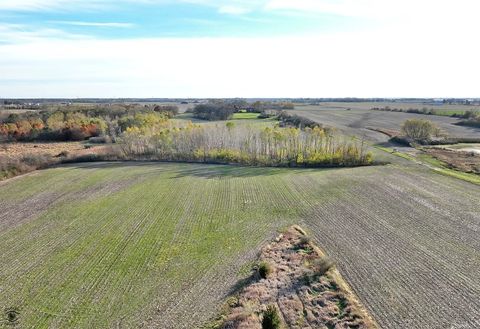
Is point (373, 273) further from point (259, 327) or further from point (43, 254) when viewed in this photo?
point (43, 254)

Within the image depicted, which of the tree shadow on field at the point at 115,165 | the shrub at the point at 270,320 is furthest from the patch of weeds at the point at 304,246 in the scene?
the tree shadow on field at the point at 115,165

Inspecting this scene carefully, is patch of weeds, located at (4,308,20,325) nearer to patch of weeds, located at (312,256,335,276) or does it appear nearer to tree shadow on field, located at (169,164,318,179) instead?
patch of weeds, located at (312,256,335,276)

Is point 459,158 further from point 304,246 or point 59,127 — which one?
point 59,127

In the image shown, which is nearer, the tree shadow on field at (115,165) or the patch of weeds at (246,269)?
the patch of weeds at (246,269)

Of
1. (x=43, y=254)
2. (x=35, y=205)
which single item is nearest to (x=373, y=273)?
(x=43, y=254)

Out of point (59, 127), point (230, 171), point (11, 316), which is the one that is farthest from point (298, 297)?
point (59, 127)

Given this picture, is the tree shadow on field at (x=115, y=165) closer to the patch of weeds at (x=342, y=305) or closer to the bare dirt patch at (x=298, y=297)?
the bare dirt patch at (x=298, y=297)
